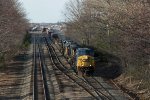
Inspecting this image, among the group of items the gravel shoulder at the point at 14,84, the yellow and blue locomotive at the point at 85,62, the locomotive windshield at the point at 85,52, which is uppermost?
the locomotive windshield at the point at 85,52

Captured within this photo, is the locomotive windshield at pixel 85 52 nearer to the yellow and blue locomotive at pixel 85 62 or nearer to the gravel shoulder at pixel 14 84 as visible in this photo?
the yellow and blue locomotive at pixel 85 62

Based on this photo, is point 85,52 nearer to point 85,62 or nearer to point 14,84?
point 85,62

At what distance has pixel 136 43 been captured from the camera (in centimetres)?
2145

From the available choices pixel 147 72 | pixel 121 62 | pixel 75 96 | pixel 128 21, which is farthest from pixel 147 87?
pixel 121 62

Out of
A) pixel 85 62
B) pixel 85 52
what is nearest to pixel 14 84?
pixel 85 62

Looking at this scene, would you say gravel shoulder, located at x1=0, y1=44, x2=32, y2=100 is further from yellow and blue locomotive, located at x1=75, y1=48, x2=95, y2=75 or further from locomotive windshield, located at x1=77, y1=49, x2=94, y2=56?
locomotive windshield, located at x1=77, y1=49, x2=94, y2=56

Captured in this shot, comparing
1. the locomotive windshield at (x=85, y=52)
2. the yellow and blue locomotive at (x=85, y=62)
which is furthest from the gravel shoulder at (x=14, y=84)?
the locomotive windshield at (x=85, y=52)

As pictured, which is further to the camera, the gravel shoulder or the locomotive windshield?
the locomotive windshield

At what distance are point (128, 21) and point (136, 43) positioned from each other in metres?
1.43

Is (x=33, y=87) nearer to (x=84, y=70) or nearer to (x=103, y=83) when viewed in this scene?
(x=103, y=83)

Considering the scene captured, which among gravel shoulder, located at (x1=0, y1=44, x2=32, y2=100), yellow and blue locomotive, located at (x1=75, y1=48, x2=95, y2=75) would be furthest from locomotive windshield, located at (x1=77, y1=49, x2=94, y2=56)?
gravel shoulder, located at (x1=0, y1=44, x2=32, y2=100)

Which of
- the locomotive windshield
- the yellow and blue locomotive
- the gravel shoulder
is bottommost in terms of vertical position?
the gravel shoulder

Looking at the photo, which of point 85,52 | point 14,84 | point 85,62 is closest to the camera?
point 14,84

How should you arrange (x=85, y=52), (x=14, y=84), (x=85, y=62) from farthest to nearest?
(x=85, y=52), (x=85, y=62), (x=14, y=84)
